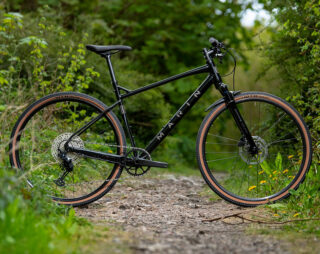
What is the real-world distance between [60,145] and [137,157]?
637mm

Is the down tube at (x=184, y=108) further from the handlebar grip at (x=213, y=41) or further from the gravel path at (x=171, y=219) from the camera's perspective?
the gravel path at (x=171, y=219)

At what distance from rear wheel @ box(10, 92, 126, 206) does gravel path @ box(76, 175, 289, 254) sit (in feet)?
0.81

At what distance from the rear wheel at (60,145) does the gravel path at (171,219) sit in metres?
0.25

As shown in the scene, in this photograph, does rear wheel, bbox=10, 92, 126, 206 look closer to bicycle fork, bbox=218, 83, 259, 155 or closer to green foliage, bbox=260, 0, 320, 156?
bicycle fork, bbox=218, 83, 259, 155

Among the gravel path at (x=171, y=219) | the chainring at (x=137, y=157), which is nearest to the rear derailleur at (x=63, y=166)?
the gravel path at (x=171, y=219)

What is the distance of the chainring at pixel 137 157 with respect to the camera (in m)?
3.14

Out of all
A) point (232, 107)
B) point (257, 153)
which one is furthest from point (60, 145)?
point (257, 153)

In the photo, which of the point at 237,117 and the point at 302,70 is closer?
the point at 237,117

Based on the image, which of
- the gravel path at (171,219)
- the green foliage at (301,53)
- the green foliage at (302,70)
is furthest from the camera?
the green foliage at (301,53)

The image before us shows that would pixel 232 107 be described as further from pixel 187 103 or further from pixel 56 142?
pixel 56 142

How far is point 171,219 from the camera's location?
298 cm

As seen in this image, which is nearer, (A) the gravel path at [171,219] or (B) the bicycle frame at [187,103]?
(A) the gravel path at [171,219]

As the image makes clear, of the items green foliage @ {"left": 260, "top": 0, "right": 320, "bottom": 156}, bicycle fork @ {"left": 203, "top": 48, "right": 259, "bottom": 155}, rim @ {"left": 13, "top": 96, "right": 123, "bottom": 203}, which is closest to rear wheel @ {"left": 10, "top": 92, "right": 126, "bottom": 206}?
rim @ {"left": 13, "top": 96, "right": 123, "bottom": 203}

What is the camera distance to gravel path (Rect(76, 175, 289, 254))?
2.20 m
